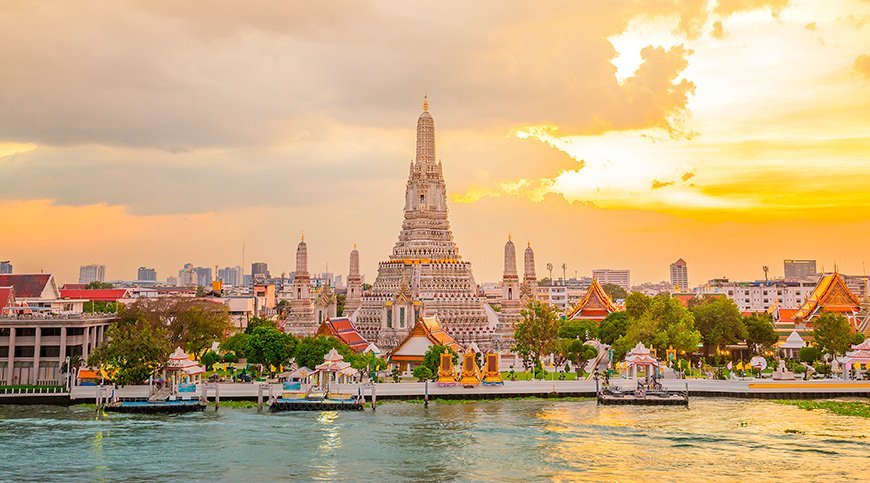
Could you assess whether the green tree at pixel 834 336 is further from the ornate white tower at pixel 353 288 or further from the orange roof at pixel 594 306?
the ornate white tower at pixel 353 288

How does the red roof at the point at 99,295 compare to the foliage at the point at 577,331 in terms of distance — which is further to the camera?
the red roof at the point at 99,295

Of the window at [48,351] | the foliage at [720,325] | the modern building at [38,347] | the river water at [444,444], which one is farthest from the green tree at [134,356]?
the foliage at [720,325]

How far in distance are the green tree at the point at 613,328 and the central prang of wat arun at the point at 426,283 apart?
1027cm

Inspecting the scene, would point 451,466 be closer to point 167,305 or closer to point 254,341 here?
point 254,341

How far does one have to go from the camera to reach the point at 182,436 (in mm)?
42969

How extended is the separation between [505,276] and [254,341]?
37360 millimetres

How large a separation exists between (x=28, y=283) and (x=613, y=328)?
195 ft

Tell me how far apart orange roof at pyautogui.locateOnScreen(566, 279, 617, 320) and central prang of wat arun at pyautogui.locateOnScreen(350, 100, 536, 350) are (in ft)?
44.3

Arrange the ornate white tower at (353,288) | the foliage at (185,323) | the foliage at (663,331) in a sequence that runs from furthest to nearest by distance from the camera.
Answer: the ornate white tower at (353,288), the foliage at (185,323), the foliage at (663,331)

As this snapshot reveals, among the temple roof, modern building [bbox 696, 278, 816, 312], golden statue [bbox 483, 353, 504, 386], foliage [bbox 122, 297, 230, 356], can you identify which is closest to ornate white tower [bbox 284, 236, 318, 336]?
foliage [bbox 122, 297, 230, 356]

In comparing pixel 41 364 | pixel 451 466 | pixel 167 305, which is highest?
pixel 167 305

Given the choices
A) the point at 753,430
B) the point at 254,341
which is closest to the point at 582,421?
the point at 753,430

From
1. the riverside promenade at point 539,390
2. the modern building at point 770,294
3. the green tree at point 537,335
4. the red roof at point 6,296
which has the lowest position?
the riverside promenade at point 539,390

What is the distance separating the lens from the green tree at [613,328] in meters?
80.1
